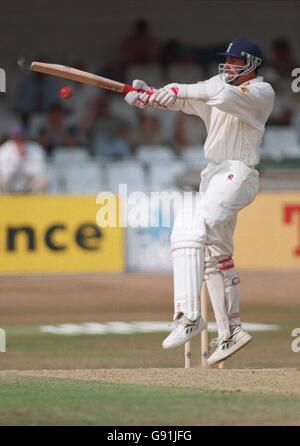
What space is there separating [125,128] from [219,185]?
11.1 metres

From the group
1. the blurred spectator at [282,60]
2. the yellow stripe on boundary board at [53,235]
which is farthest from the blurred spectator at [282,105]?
the yellow stripe on boundary board at [53,235]

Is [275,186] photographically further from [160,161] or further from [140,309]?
[140,309]

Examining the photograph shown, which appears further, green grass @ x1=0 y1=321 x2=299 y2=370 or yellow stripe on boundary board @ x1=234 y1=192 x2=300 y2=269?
yellow stripe on boundary board @ x1=234 y1=192 x2=300 y2=269

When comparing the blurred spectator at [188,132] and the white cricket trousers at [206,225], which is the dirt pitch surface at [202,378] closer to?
the white cricket trousers at [206,225]

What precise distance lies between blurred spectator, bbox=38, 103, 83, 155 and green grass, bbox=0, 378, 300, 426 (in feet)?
37.9

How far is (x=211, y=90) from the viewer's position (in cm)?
764

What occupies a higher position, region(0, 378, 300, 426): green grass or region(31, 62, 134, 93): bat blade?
region(31, 62, 134, 93): bat blade

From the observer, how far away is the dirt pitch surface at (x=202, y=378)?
7258mm

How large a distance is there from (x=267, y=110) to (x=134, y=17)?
1266cm

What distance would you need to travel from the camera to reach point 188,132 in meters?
19.3

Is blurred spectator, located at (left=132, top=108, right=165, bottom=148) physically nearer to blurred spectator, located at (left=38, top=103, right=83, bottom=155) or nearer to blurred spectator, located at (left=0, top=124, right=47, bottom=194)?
blurred spectator, located at (left=38, top=103, right=83, bottom=155)

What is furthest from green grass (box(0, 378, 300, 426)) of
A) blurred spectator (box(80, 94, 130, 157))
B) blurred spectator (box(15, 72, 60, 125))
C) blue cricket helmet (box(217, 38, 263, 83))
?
blurred spectator (box(15, 72, 60, 125))

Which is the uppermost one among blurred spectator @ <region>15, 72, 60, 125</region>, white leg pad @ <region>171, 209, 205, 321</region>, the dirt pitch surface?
blurred spectator @ <region>15, 72, 60, 125</region>

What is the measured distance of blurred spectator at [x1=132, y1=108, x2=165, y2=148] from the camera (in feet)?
62.5
